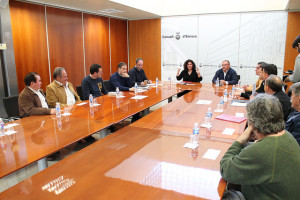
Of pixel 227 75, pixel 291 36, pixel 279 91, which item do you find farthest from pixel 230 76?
pixel 279 91

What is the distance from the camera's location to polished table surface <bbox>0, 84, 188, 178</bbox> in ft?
6.26

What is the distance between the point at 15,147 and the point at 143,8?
5.68 meters

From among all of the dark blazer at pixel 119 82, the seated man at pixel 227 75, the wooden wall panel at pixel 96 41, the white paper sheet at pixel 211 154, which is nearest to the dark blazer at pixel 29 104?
the dark blazer at pixel 119 82

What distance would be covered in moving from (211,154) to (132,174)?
69 centimetres

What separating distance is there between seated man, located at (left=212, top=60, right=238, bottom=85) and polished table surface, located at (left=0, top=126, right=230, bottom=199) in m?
4.04

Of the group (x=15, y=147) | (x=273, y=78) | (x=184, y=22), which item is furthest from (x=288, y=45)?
(x=15, y=147)

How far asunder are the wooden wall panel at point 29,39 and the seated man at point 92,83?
150 cm

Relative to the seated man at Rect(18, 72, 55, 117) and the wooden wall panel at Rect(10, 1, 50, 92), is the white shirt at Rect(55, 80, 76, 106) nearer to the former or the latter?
the seated man at Rect(18, 72, 55, 117)

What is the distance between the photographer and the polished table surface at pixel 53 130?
1909mm

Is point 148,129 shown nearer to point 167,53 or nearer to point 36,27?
point 36,27

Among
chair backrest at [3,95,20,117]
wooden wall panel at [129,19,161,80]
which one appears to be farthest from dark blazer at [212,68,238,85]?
chair backrest at [3,95,20,117]

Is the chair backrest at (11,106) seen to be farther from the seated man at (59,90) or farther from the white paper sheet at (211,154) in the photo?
the white paper sheet at (211,154)

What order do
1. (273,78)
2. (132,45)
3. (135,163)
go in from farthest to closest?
(132,45)
(273,78)
(135,163)

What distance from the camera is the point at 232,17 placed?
7.34m
